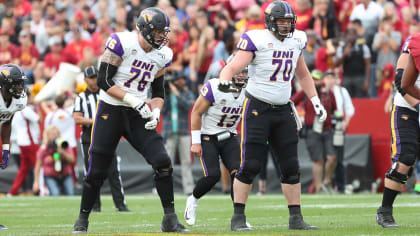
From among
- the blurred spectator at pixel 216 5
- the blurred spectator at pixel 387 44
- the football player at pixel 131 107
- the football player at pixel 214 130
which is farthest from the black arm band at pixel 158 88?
the blurred spectator at pixel 216 5

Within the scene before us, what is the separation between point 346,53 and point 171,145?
12.1 ft

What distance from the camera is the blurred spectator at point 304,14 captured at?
53.2ft

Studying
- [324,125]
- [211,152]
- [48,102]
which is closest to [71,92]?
[48,102]

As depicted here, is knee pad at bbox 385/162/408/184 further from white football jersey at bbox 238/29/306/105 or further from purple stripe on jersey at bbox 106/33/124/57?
purple stripe on jersey at bbox 106/33/124/57

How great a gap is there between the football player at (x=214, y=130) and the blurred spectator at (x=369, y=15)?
7.83 meters

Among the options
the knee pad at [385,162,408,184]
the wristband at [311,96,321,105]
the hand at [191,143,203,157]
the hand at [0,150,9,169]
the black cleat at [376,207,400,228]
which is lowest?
the black cleat at [376,207,400,228]

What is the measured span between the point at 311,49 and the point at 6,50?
746 cm

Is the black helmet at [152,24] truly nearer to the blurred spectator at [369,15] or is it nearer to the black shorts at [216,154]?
the black shorts at [216,154]

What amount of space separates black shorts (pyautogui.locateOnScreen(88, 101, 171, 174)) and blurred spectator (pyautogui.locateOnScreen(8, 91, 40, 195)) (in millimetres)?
9139

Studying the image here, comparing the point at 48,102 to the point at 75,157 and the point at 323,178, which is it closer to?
the point at 75,157

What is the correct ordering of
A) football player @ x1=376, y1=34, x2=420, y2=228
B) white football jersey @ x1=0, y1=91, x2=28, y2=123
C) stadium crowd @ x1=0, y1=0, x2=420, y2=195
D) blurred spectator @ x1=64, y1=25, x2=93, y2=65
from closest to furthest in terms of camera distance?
1. football player @ x1=376, y1=34, x2=420, y2=228
2. white football jersey @ x1=0, y1=91, x2=28, y2=123
3. stadium crowd @ x1=0, y1=0, x2=420, y2=195
4. blurred spectator @ x1=64, y1=25, x2=93, y2=65

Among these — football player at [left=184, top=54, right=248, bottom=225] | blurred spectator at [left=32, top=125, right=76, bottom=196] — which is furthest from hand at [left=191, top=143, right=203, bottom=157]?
blurred spectator at [left=32, top=125, right=76, bottom=196]

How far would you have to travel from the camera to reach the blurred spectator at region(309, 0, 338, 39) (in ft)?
53.6

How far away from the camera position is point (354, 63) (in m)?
15.9
